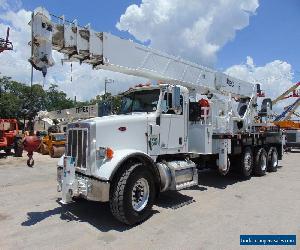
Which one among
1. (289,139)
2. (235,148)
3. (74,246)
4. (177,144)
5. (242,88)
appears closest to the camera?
(74,246)

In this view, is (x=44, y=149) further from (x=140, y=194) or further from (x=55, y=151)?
(x=140, y=194)

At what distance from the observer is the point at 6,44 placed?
2977 centimetres

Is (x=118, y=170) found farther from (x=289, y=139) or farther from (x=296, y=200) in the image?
(x=289, y=139)

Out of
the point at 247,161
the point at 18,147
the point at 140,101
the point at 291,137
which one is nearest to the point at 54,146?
the point at 18,147

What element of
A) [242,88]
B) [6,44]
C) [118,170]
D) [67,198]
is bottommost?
[67,198]

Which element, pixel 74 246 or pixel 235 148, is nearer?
pixel 74 246

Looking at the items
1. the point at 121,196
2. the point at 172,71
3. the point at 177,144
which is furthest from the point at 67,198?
the point at 172,71

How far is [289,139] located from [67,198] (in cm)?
2157

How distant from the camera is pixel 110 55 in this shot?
25.9ft

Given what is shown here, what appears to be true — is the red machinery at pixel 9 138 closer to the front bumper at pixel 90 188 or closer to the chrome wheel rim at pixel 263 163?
the chrome wheel rim at pixel 263 163

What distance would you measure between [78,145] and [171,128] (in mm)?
2279

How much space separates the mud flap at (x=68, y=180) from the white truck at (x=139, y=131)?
0.02 meters

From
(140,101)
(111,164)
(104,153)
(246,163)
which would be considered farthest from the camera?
(246,163)

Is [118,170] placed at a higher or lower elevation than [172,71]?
lower
